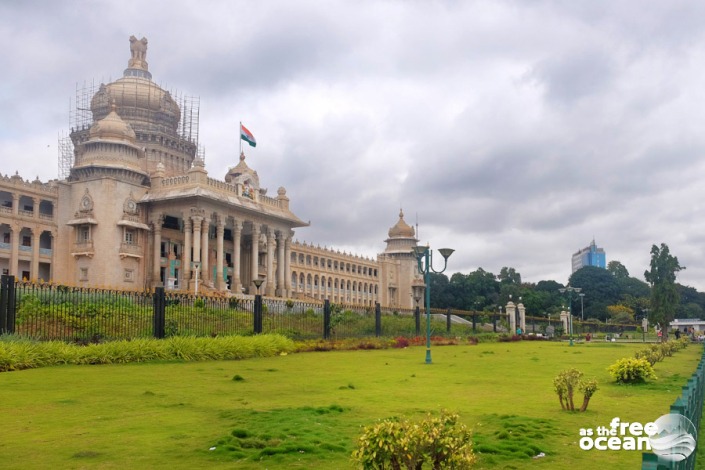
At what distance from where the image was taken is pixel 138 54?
201 ft

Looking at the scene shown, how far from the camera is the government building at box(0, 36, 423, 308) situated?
44875mm

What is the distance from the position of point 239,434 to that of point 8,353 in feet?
32.6

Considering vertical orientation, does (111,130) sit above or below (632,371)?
above

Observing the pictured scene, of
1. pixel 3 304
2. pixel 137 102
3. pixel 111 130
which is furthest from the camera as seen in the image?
pixel 137 102

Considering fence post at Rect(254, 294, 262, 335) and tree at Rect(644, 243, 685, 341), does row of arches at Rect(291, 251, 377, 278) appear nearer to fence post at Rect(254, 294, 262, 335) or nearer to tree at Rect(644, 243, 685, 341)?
tree at Rect(644, 243, 685, 341)

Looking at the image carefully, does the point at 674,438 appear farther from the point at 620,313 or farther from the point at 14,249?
the point at 620,313

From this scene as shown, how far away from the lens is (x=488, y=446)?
719cm

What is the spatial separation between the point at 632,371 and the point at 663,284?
34417 mm

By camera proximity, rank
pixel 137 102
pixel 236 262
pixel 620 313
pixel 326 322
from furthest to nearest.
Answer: pixel 620 313 → pixel 137 102 → pixel 236 262 → pixel 326 322

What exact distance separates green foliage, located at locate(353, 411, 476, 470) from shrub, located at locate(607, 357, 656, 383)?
10.1 m

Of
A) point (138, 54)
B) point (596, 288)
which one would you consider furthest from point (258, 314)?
point (596, 288)

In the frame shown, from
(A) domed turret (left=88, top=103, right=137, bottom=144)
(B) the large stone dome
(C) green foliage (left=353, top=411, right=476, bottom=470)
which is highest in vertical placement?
(B) the large stone dome

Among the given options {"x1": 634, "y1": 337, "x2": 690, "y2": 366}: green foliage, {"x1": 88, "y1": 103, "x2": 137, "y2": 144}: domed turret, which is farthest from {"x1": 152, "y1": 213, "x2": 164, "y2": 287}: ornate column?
{"x1": 634, "y1": 337, "x2": 690, "y2": 366}: green foliage

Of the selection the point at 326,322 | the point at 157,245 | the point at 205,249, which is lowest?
the point at 326,322
